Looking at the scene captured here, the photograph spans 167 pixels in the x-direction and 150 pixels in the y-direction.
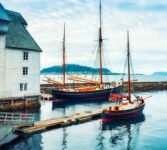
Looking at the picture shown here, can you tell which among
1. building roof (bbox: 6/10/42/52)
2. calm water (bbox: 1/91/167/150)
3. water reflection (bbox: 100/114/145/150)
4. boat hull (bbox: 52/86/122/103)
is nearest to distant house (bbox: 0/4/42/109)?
building roof (bbox: 6/10/42/52)

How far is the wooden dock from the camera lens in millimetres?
22422

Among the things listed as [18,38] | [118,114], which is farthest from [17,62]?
[118,114]

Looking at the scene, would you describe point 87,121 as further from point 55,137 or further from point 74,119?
point 55,137

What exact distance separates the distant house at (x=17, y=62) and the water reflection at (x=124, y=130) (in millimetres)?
18342

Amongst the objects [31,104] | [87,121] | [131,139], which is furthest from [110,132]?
[31,104]

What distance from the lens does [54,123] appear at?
2530cm

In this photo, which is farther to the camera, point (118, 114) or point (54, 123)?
point (118, 114)

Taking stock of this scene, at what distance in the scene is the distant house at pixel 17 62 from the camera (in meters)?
33.2

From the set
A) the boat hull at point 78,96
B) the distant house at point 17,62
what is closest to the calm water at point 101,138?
the distant house at point 17,62

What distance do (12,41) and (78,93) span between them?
24669mm

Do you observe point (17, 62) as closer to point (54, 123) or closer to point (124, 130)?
point (54, 123)

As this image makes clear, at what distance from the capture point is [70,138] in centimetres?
2233

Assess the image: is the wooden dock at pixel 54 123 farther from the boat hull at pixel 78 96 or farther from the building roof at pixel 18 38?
the boat hull at pixel 78 96

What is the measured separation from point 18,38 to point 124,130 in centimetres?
2793
